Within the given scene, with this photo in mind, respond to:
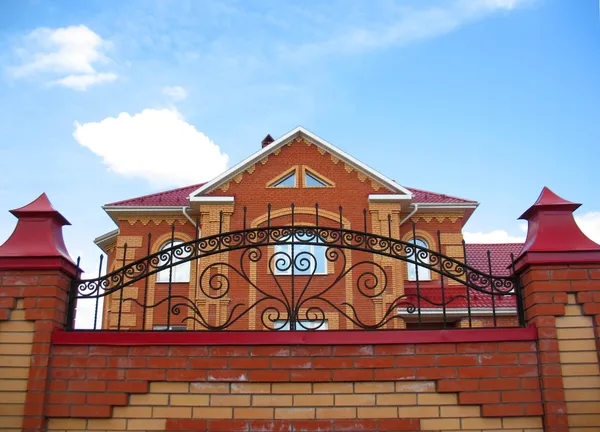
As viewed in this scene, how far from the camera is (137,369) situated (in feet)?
15.5

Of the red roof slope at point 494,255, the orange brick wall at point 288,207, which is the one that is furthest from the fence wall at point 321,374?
the red roof slope at point 494,255

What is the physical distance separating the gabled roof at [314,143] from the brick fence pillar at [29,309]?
1103 centimetres

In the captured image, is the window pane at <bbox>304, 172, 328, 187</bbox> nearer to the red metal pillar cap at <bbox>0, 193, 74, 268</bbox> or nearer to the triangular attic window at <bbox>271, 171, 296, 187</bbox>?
the triangular attic window at <bbox>271, 171, 296, 187</bbox>

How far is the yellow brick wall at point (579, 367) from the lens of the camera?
4562mm

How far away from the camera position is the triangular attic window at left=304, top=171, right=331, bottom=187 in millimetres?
16438

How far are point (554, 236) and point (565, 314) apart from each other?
2.05 feet

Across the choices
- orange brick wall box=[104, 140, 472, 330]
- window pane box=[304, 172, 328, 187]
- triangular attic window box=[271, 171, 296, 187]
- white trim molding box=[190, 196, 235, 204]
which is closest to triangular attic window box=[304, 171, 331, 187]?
window pane box=[304, 172, 328, 187]

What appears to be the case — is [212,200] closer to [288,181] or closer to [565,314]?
[288,181]

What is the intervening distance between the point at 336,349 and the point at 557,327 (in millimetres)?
1717

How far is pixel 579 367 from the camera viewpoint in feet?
15.3

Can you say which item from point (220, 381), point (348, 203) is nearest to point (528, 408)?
point (220, 381)

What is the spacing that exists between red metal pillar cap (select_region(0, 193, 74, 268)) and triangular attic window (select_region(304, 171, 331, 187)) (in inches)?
453

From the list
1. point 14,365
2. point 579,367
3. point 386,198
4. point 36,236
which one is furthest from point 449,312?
point 14,365

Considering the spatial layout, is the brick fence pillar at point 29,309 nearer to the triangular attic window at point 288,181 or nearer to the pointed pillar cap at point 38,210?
the pointed pillar cap at point 38,210
